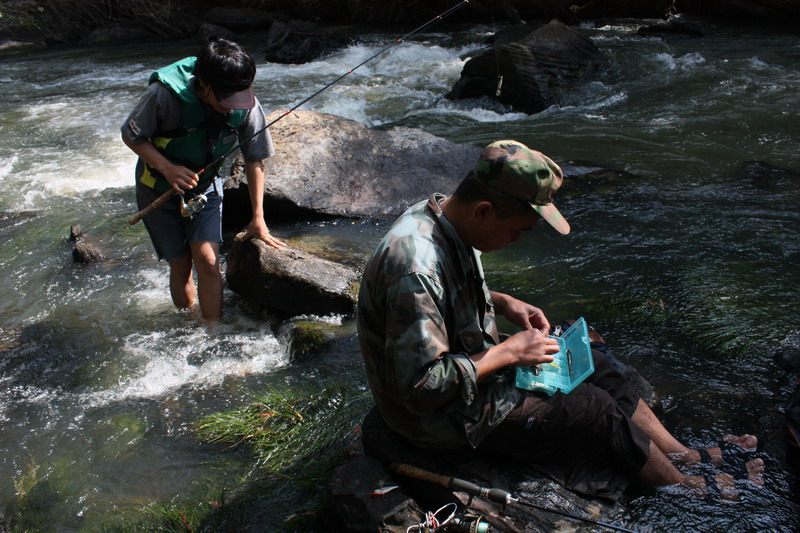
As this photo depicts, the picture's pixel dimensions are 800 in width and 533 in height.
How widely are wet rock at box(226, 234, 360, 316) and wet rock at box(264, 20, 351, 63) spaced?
40.9 feet

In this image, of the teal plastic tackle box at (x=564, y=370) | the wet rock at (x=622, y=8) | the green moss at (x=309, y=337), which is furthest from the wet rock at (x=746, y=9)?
the teal plastic tackle box at (x=564, y=370)

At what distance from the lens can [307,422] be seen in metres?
3.85

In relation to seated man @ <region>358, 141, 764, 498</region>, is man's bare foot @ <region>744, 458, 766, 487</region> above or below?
below

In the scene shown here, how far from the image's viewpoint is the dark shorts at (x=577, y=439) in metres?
2.82

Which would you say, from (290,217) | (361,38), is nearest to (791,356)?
(290,217)

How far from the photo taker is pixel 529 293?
16.9 ft

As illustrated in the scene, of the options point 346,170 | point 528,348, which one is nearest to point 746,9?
point 346,170

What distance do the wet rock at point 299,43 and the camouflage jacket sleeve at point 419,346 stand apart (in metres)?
15.2

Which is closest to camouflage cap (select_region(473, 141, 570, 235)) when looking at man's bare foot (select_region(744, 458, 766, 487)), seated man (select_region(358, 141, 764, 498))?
seated man (select_region(358, 141, 764, 498))

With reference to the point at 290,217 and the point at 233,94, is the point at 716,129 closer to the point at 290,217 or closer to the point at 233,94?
the point at 290,217

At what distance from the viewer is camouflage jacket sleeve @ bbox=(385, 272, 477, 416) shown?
2.32 meters

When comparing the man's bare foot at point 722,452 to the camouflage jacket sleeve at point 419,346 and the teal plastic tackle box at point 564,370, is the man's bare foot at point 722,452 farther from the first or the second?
the camouflage jacket sleeve at point 419,346

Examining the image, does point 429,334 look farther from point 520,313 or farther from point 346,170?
point 346,170

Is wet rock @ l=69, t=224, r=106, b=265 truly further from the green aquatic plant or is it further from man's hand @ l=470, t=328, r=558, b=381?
man's hand @ l=470, t=328, r=558, b=381
